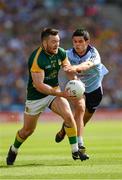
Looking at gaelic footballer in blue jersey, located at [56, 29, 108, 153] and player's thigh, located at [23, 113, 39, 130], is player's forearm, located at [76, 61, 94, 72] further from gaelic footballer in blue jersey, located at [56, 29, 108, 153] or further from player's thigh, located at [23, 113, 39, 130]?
player's thigh, located at [23, 113, 39, 130]

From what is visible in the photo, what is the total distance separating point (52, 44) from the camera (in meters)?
→ 12.9

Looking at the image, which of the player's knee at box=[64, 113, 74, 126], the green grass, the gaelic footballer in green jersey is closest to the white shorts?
the gaelic footballer in green jersey

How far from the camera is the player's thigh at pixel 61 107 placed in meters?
12.9

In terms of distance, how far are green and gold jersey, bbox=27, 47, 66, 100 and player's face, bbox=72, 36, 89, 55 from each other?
2.39 feet

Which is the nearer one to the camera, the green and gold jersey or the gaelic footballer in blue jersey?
the green and gold jersey

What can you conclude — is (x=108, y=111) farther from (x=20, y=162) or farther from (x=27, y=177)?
(x=27, y=177)

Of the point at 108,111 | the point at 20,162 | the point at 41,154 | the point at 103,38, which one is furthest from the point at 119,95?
the point at 20,162

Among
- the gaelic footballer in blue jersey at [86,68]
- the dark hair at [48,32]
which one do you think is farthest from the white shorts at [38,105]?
the dark hair at [48,32]

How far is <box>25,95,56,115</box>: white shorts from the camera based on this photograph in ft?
43.3

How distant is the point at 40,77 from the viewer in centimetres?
1284

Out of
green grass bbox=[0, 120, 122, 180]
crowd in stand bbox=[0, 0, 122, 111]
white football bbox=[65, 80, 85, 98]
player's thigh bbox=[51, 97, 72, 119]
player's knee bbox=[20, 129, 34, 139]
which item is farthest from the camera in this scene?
crowd in stand bbox=[0, 0, 122, 111]

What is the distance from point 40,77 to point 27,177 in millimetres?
2192

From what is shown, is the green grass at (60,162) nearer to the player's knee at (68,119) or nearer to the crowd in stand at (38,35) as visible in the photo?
the player's knee at (68,119)

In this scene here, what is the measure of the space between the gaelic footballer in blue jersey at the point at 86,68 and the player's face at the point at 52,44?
1.40ft
